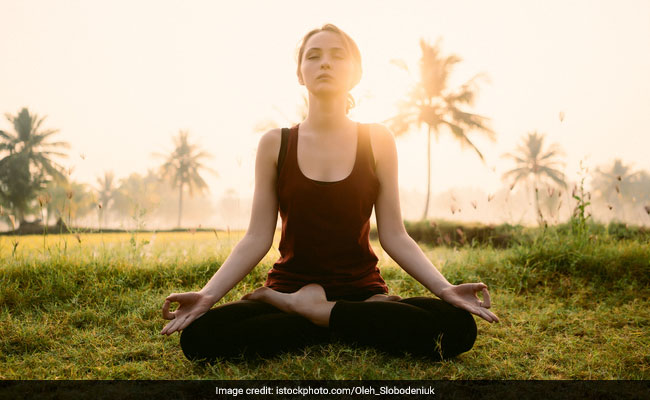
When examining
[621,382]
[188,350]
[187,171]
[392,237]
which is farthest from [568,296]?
[187,171]

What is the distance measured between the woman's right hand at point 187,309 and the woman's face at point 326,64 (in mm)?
1227

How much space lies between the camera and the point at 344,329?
192 centimetres

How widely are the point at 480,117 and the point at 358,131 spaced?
2251 centimetres

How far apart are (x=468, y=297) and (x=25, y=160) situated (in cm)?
3609

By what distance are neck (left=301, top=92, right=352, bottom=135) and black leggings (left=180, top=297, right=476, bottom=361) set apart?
1004 mm

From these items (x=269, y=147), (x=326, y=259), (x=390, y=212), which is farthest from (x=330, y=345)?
(x=269, y=147)

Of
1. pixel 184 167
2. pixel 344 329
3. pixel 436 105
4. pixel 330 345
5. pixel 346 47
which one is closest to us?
pixel 344 329

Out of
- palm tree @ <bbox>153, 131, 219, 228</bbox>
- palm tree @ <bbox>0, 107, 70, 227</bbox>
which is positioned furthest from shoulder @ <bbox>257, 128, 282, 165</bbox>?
palm tree @ <bbox>153, 131, 219, 228</bbox>

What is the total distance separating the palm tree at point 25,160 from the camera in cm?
2789

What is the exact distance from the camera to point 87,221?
5.04 meters

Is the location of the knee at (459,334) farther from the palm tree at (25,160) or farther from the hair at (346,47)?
the palm tree at (25,160)

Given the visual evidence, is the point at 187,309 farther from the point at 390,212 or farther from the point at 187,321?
the point at 390,212

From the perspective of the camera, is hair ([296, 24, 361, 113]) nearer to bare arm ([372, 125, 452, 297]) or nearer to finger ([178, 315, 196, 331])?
bare arm ([372, 125, 452, 297])

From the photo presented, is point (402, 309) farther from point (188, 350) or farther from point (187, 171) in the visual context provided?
point (187, 171)
